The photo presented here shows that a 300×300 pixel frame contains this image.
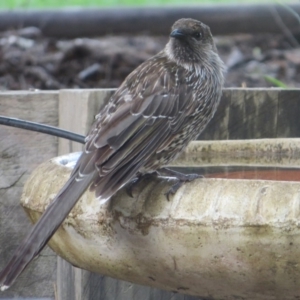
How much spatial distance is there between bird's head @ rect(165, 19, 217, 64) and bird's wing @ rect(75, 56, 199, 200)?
27cm

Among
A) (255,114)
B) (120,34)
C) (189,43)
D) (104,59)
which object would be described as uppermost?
(120,34)

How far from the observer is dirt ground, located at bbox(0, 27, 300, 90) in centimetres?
789

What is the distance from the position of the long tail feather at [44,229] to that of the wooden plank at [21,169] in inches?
67.6

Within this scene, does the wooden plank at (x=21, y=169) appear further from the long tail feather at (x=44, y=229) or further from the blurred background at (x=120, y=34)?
the blurred background at (x=120, y=34)

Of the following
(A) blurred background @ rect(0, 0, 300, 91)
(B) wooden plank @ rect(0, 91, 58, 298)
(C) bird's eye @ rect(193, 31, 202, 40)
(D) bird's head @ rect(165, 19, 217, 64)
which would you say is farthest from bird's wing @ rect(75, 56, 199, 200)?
(A) blurred background @ rect(0, 0, 300, 91)

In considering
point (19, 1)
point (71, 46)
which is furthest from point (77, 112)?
point (19, 1)

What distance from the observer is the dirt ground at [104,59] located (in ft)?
25.9

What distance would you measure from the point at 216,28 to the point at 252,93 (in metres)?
3.99

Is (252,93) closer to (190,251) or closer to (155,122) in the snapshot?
(155,122)

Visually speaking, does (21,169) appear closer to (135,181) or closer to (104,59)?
(135,181)

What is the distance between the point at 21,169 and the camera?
513 cm

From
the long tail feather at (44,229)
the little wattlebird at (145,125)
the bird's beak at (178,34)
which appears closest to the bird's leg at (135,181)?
the little wattlebird at (145,125)

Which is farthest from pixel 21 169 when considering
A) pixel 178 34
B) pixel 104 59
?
pixel 104 59

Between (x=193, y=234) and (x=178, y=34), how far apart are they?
1.83 m
